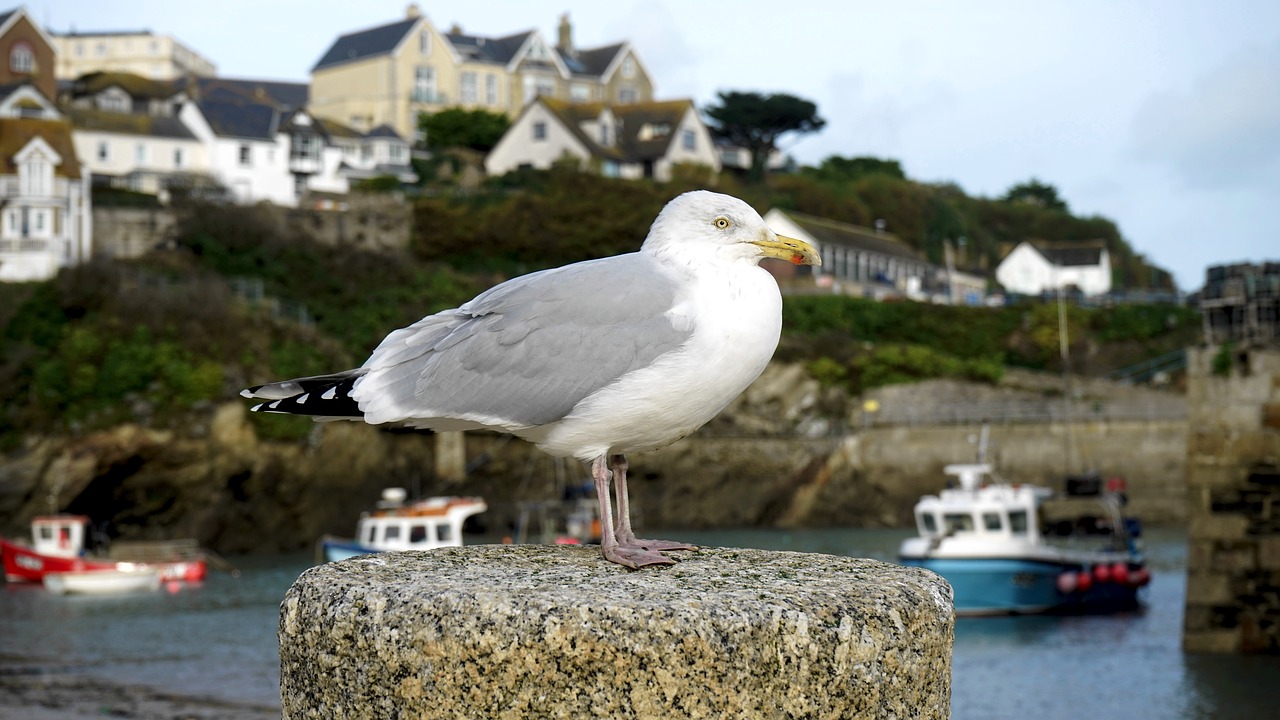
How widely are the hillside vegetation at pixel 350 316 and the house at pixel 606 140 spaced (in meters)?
4.46

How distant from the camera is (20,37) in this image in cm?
7681

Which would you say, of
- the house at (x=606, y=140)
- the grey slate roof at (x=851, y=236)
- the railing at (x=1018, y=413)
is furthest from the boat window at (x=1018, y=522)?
the house at (x=606, y=140)

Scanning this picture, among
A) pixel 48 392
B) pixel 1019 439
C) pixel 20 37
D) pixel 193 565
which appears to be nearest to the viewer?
pixel 193 565

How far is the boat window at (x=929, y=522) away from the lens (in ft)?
115

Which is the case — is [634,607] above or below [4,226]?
below

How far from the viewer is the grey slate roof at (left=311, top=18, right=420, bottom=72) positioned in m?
93.6

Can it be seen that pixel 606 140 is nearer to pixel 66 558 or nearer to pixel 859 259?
pixel 859 259


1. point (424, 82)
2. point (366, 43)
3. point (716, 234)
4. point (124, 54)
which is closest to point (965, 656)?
point (716, 234)

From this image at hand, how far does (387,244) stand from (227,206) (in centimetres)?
739

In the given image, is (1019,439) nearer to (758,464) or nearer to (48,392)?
(758,464)

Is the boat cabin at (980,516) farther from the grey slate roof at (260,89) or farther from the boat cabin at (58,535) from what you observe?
the grey slate roof at (260,89)

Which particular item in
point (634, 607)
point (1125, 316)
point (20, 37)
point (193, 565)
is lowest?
point (193, 565)

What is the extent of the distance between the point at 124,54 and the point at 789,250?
4738 inches

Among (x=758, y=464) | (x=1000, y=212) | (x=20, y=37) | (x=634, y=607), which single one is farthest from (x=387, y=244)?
(x=634, y=607)
